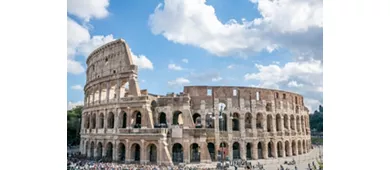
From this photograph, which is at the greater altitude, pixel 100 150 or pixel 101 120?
pixel 101 120

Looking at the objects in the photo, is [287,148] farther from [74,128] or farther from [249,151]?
[74,128]

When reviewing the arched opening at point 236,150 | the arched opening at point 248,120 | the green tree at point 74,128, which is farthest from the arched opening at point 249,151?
the green tree at point 74,128

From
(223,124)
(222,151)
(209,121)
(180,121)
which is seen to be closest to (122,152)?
(180,121)

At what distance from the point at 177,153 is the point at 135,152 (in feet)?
11.0

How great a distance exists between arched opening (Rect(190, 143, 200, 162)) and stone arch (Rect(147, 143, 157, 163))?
2.16 m

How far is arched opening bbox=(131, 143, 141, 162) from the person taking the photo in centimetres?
1872

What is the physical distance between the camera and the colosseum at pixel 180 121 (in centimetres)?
1767

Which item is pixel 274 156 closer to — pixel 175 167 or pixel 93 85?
pixel 175 167

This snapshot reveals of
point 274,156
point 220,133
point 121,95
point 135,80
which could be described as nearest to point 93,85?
point 121,95

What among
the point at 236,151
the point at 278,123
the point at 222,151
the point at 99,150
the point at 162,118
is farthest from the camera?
the point at 278,123

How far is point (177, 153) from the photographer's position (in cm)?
1748

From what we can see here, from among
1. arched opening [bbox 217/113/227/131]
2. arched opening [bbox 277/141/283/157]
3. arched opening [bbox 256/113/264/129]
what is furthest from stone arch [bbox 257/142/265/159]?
arched opening [bbox 217/113/227/131]

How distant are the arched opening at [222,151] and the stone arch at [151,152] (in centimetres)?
379

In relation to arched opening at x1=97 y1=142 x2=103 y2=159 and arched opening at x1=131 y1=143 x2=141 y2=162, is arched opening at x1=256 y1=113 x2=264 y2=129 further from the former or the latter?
arched opening at x1=97 y1=142 x2=103 y2=159
